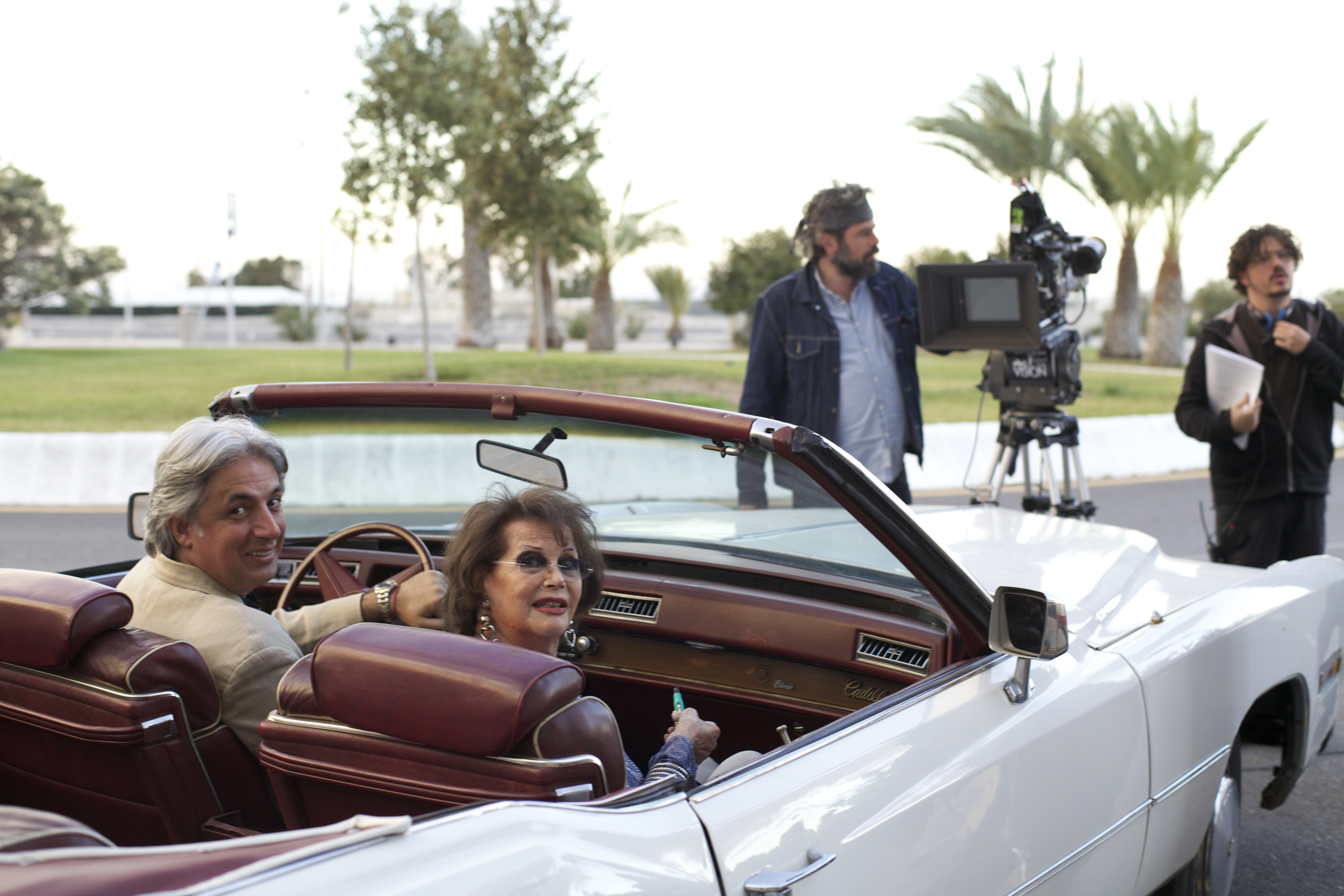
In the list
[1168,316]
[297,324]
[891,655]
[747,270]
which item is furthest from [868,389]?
[297,324]

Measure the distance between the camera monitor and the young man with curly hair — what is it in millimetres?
765

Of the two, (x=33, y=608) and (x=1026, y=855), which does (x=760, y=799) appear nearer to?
(x=1026, y=855)

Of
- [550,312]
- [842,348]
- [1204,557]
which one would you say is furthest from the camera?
[550,312]

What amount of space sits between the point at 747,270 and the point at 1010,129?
20165 millimetres

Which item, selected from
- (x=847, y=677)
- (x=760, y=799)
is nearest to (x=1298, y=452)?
(x=847, y=677)

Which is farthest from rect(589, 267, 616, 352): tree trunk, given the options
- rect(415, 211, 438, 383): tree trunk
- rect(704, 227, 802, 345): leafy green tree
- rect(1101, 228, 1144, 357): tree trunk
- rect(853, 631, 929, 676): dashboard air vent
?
rect(853, 631, 929, 676): dashboard air vent

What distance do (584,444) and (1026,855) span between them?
1.34 m

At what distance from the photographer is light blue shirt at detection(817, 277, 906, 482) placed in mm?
Answer: 4500

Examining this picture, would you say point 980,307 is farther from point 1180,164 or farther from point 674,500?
point 1180,164

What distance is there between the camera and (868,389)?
4.54 metres

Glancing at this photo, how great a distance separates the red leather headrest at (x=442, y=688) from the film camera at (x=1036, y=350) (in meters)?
3.40

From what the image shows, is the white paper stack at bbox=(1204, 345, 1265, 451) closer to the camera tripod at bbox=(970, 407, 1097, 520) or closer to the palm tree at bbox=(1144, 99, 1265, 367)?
the camera tripod at bbox=(970, 407, 1097, 520)

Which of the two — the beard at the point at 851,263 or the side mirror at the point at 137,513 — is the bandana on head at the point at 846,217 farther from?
the side mirror at the point at 137,513

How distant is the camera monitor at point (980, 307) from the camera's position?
4570mm
